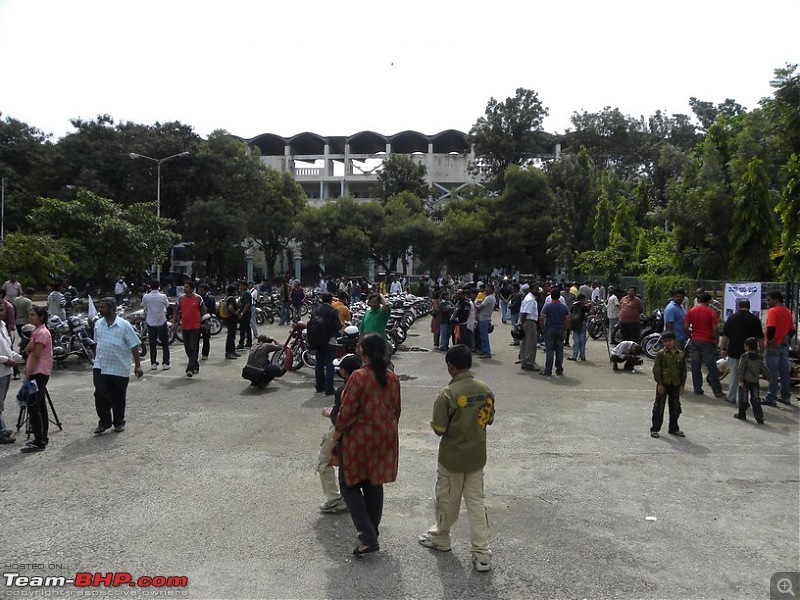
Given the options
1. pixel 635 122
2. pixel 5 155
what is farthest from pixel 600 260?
pixel 5 155

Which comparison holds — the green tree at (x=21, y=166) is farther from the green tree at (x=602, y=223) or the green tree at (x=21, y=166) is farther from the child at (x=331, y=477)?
the child at (x=331, y=477)

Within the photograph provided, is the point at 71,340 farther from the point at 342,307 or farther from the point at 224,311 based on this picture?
the point at 342,307

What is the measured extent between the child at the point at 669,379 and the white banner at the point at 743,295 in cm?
532

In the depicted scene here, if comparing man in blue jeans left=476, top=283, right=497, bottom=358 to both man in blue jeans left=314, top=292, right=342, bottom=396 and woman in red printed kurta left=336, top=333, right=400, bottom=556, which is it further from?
woman in red printed kurta left=336, top=333, right=400, bottom=556

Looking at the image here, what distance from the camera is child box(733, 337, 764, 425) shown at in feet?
28.1

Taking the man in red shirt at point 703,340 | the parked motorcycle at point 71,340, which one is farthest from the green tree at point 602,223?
the parked motorcycle at point 71,340

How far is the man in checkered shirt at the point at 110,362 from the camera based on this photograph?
291 inches

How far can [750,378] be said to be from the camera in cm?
862

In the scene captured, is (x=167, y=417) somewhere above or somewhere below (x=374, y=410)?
below

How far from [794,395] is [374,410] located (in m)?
Result: 8.99

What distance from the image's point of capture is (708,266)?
1631 centimetres

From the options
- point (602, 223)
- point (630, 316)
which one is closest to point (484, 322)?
point (630, 316)

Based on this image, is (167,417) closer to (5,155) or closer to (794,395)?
(794,395)

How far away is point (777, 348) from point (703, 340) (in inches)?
42.1
